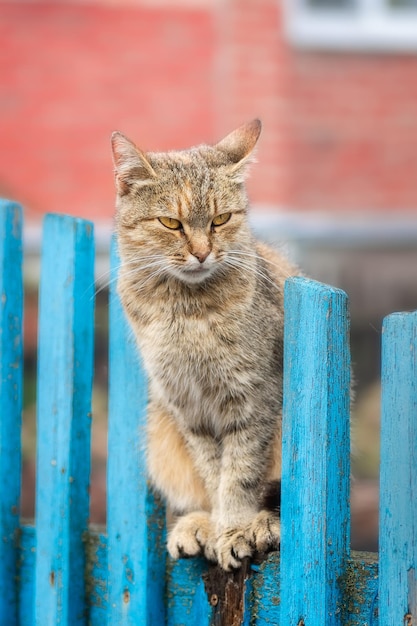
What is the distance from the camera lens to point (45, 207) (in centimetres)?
859

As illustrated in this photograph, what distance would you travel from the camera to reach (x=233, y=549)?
7.95 feet

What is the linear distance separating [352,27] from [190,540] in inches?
270

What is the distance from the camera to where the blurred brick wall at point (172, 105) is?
8445mm

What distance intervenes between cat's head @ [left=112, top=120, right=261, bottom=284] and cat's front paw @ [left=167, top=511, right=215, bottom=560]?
2.13ft

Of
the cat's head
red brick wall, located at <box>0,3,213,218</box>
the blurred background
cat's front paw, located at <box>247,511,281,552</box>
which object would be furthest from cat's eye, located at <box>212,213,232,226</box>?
red brick wall, located at <box>0,3,213,218</box>

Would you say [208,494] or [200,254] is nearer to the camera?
[200,254]

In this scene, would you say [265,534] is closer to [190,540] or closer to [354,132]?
[190,540]

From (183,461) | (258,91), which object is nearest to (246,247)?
(183,461)

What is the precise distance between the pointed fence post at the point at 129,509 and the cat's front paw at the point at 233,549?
186mm

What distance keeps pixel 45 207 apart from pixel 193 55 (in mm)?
1824

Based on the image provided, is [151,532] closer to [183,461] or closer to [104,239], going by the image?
[183,461]

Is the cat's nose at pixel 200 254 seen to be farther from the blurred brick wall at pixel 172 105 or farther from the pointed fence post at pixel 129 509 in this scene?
the blurred brick wall at pixel 172 105

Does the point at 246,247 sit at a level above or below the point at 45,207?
below

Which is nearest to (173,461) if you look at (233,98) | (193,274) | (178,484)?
(178,484)
